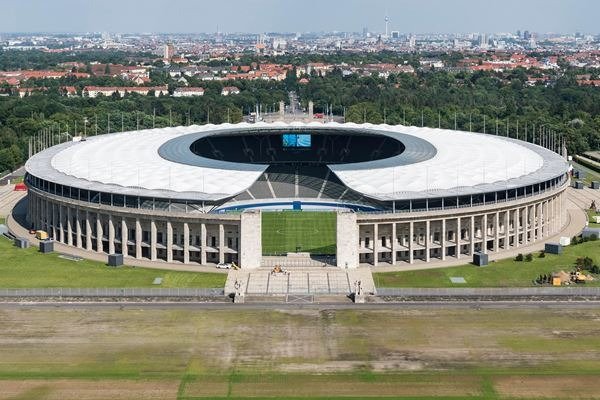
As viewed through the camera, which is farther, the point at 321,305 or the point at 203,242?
the point at 203,242

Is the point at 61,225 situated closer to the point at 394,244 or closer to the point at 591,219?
the point at 394,244

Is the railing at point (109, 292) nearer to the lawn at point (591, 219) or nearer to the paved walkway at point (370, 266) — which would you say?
the paved walkway at point (370, 266)

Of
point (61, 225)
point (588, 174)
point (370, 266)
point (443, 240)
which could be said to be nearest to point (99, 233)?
point (61, 225)

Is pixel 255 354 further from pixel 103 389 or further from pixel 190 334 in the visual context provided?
pixel 103 389

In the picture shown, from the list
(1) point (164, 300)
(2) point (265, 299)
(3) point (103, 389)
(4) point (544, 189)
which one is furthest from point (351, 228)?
(3) point (103, 389)

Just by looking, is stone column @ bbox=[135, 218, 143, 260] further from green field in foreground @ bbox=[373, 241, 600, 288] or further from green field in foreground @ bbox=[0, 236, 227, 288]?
green field in foreground @ bbox=[373, 241, 600, 288]
